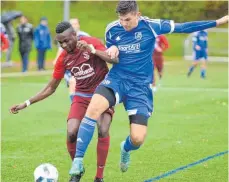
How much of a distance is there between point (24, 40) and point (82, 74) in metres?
21.8

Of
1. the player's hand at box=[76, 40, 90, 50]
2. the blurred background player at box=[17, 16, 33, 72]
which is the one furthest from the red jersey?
the blurred background player at box=[17, 16, 33, 72]

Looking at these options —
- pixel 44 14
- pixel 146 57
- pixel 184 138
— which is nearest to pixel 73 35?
pixel 146 57

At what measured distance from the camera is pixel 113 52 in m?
8.61

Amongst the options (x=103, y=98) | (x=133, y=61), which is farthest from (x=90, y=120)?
(x=133, y=61)

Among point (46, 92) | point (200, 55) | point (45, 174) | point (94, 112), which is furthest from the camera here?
point (200, 55)

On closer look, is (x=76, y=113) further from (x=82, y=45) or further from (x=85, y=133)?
(x=82, y=45)

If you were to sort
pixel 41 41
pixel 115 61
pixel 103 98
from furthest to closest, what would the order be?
pixel 41 41, pixel 115 61, pixel 103 98

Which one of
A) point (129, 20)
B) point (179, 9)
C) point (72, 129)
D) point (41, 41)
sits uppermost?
point (129, 20)

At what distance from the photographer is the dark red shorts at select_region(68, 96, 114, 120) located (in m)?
8.99

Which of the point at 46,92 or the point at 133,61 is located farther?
the point at 46,92

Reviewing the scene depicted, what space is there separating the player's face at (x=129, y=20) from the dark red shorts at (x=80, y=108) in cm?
108

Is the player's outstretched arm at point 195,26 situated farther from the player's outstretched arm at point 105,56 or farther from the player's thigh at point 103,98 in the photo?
the player's thigh at point 103,98

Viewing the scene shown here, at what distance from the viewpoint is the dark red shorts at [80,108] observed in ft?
29.5

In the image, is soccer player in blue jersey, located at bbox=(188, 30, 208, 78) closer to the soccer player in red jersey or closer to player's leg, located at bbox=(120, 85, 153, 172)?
the soccer player in red jersey
